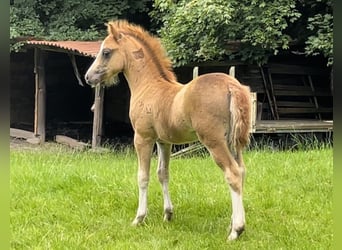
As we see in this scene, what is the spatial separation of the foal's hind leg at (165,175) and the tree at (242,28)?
6.26 m

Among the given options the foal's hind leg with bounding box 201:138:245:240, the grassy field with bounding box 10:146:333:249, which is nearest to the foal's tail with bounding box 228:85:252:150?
the foal's hind leg with bounding box 201:138:245:240

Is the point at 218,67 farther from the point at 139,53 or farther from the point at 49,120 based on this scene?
the point at 139,53

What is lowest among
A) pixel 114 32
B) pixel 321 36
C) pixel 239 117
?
pixel 239 117

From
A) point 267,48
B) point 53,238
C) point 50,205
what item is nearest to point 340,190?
point 53,238

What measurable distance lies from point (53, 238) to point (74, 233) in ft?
0.62

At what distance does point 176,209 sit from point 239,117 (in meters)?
1.39

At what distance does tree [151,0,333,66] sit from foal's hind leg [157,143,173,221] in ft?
20.5

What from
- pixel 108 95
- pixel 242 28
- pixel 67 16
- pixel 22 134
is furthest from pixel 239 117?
pixel 108 95

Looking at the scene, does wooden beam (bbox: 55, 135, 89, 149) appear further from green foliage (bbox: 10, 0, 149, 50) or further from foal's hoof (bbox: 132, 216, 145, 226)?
foal's hoof (bbox: 132, 216, 145, 226)

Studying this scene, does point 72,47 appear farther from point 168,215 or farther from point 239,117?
point 239,117

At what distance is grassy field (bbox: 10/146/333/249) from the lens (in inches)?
140

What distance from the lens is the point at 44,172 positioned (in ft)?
18.5

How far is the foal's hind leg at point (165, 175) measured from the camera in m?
4.11

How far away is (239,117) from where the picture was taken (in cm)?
342
